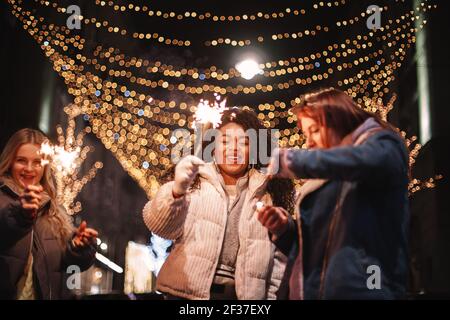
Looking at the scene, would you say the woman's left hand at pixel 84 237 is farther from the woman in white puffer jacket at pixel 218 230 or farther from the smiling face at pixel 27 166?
the smiling face at pixel 27 166

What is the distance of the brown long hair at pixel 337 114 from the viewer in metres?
3.46

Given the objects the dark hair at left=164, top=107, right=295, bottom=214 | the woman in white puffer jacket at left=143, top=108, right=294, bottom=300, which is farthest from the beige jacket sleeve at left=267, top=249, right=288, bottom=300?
the dark hair at left=164, top=107, right=295, bottom=214

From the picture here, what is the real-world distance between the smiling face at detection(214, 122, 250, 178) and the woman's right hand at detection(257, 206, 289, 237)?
0.87 meters

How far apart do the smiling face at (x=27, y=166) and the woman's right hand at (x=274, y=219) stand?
2.15 meters

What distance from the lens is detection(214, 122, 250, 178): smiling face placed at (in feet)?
14.5

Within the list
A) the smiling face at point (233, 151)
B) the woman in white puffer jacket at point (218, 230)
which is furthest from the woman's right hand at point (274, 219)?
the smiling face at point (233, 151)

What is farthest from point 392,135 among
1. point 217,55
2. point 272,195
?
point 217,55

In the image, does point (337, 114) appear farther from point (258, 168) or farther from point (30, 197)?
point (30, 197)

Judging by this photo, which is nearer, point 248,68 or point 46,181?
point 46,181

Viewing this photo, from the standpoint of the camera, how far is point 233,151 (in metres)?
4.43

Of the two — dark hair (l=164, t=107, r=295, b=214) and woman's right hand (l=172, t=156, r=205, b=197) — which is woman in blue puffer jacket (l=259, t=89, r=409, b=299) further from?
dark hair (l=164, t=107, r=295, b=214)

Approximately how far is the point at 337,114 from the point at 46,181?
2.64 metres

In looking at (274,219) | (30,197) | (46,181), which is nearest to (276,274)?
(274,219)
